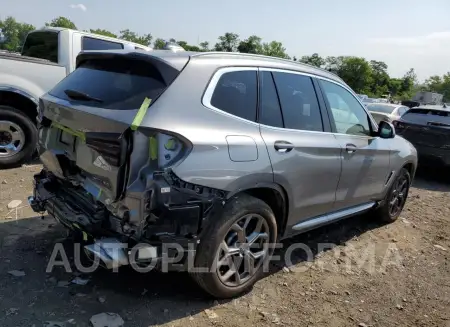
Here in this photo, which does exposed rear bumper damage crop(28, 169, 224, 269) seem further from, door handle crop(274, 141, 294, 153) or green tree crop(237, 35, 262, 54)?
green tree crop(237, 35, 262, 54)

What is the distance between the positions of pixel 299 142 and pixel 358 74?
247 ft

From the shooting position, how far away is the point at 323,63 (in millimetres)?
76438

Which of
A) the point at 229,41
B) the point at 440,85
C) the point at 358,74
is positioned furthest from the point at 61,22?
the point at 440,85

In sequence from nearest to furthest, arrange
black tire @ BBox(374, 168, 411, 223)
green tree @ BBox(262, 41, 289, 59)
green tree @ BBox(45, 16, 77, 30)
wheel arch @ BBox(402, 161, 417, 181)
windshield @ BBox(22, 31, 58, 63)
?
black tire @ BBox(374, 168, 411, 223) → wheel arch @ BBox(402, 161, 417, 181) → windshield @ BBox(22, 31, 58, 63) → green tree @ BBox(45, 16, 77, 30) → green tree @ BBox(262, 41, 289, 59)

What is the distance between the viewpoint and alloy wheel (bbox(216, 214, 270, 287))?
309 cm

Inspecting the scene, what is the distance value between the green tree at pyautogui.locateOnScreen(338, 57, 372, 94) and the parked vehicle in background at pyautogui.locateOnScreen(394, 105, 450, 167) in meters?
66.6

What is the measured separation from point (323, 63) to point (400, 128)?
71.3 m

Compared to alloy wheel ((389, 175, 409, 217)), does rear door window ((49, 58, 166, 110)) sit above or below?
above

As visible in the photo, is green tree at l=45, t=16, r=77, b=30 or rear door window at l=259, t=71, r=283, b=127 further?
green tree at l=45, t=16, r=77, b=30

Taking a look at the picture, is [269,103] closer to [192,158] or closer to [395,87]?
[192,158]

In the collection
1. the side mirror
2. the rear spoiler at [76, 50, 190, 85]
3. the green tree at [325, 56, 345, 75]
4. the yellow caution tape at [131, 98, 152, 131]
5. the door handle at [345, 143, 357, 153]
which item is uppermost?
the green tree at [325, 56, 345, 75]

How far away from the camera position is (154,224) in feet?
8.47

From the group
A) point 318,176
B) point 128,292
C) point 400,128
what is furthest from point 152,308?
point 400,128

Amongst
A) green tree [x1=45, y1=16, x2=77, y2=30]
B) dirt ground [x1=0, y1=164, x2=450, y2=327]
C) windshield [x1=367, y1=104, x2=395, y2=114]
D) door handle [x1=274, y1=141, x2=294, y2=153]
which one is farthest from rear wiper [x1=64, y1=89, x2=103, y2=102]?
green tree [x1=45, y1=16, x2=77, y2=30]
